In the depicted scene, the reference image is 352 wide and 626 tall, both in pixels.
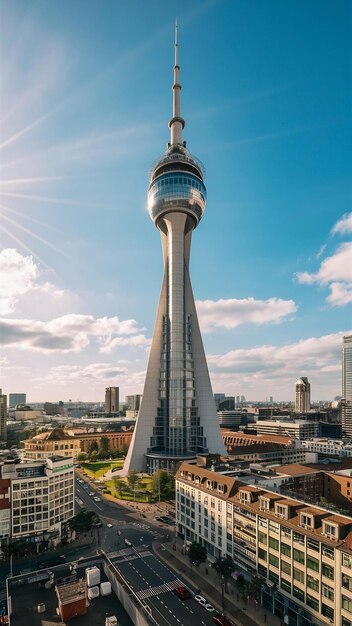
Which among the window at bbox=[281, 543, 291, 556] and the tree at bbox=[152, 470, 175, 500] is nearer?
the window at bbox=[281, 543, 291, 556]

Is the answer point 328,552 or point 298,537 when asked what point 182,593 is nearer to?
point 298,537

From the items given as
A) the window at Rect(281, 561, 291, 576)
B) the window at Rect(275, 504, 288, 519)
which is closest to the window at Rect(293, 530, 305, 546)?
the window at Rect(275, 504, 288, 519)

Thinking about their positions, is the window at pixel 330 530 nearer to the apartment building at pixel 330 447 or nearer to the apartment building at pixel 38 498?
the apartment building at pixel 38 498

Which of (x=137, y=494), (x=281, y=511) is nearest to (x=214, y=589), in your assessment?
(x=281, y=511)

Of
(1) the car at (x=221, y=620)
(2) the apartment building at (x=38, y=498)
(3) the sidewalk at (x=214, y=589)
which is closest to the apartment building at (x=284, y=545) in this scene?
(3) the sidewalk at (x=214, y=589)

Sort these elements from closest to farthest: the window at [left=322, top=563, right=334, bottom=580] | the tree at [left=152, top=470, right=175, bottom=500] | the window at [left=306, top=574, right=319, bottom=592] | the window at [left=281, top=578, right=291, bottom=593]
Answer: the window at [left=322, top=563, right=334, bottom=580] → the window at [left=306, top=574, right=319, bottom=592] → the window at [left=281, top=578, right=291, bottom=593] → the tree at [left=152, top=470, right=175, bottom=500]

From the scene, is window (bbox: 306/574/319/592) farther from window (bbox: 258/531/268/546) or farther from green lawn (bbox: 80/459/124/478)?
green lawn (bbox: 80/459/124/478)

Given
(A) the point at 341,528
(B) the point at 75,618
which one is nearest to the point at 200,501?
(A) the point at 341,528
